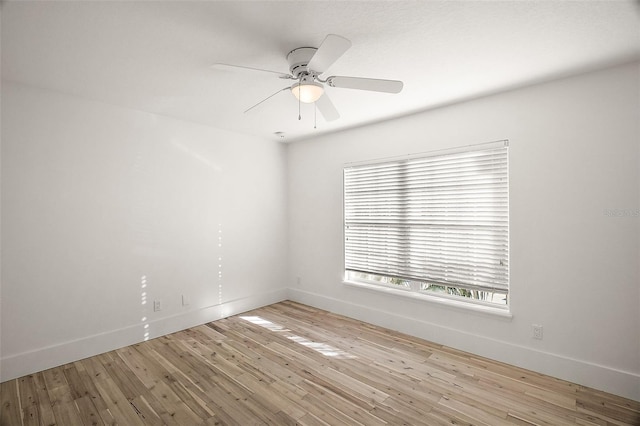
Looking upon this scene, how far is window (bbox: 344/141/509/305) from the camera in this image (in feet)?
9.78

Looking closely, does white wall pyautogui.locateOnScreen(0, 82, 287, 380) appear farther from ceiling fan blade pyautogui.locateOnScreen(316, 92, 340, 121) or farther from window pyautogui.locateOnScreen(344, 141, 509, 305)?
ceiling fan blade pyautogui.locateOnScreen(316, 92, 340, 121)

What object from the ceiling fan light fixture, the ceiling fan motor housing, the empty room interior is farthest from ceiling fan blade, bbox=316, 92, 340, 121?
the ceiling fan motor housing

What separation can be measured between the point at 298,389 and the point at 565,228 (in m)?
2.65

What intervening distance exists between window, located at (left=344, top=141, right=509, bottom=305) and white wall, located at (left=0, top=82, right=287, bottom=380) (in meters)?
1.67

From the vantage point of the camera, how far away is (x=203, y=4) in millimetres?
1659

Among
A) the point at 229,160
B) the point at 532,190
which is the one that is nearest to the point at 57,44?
the point at 229,160

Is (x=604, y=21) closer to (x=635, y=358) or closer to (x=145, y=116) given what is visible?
(x=635, y=358)

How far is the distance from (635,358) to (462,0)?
288cm

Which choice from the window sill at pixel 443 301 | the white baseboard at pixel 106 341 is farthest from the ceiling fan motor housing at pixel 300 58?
the white baseboard at pixel 106 341

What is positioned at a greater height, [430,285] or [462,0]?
[462,0]

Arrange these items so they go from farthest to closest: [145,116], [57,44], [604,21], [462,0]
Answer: [145,116] → [57,44] → [604,21] → [462,0]

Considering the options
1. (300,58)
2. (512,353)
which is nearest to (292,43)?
(300,58)

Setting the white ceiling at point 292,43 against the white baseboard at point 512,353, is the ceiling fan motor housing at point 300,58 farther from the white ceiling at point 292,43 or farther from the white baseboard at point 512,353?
the white baseboard at point 512,353

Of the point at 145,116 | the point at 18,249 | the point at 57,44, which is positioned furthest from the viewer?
the point at 145,116
